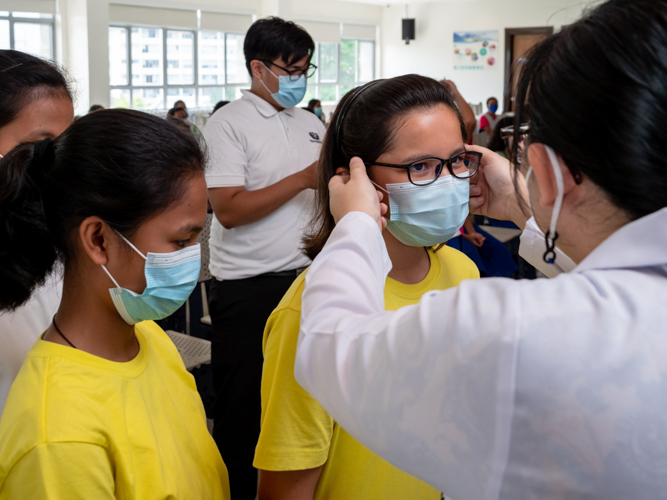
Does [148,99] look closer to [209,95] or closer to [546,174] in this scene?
[209,95]

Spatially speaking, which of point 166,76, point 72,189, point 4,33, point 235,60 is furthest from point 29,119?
point 235,60

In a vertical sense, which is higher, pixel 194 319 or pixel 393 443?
pixel 393 443

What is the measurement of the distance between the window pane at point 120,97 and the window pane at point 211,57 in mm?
1552

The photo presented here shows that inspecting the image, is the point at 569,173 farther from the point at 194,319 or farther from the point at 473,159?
the point at 194,319

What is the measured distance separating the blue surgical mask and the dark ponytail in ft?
4.71

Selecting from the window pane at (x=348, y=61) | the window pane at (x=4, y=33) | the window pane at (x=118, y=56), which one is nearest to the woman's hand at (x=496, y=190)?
the window pane at (x=4, y=33)

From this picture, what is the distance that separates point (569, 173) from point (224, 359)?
1.72 metres

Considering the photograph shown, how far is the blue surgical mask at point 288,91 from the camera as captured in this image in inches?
97.6

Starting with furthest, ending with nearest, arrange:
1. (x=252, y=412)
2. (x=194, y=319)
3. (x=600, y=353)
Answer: (x=194, y=319) < (x=252, y=412) < (x=600, y=353)

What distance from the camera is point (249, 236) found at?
7.45 feet

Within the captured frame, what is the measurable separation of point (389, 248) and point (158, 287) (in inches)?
20.1

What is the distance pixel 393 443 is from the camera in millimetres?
679

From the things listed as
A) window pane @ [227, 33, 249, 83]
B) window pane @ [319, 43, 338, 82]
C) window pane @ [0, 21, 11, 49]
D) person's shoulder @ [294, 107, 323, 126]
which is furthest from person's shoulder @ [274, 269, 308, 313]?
window pane @ [319, 43, 338, 82]

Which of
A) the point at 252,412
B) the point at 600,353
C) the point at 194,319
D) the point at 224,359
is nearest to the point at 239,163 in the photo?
the point at 224,359
